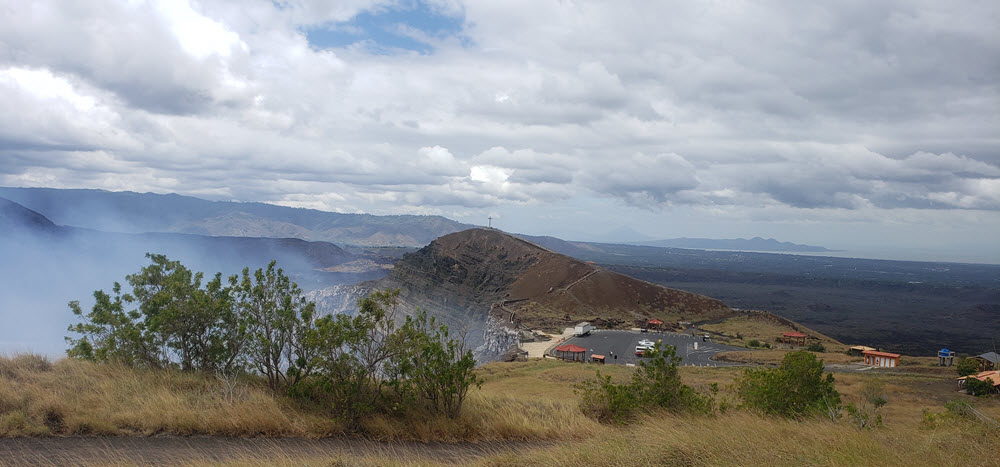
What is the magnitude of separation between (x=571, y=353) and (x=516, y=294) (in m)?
44.4

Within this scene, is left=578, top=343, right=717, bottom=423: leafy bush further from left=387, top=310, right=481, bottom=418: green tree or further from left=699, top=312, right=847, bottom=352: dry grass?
left=699, top=312, right=847, bottom=352: dry grass

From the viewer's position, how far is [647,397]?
985 cm

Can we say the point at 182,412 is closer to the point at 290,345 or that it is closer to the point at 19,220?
the point at 290,345

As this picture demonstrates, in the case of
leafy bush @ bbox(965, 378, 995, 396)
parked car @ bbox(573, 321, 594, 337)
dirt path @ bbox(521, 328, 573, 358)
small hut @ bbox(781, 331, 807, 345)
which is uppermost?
leafy bush @ bbox(965, 378, 995, 396)

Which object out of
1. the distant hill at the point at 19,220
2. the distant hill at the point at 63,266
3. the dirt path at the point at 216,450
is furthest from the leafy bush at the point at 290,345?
the distant hill at the point at 19,220

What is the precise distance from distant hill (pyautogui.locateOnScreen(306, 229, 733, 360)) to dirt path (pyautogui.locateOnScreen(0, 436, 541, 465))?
188 feet

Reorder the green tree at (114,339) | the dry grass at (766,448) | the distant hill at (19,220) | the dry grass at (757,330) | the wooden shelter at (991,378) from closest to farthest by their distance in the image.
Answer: the dry grass at (766,448) < the green tree at (114,339) < the wooden shelter at (991,378) < the dry grass at (757,330) < the distant hill at (19,220)

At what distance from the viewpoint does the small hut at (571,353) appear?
47531 mm

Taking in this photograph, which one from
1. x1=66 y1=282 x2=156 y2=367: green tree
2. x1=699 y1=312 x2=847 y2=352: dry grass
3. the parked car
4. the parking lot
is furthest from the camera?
x1=699 y1=312 x2=847 y2=352: dry grass

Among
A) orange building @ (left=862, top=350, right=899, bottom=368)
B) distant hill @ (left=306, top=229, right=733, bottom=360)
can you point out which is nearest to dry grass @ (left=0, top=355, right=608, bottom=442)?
orange building @ (left=862, top=350, right=899, bottom=368)

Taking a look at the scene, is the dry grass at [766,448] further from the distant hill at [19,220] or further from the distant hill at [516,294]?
the distant hill at [19,220]

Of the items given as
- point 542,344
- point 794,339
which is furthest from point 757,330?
point 542,344

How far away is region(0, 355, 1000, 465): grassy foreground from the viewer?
5.81 m

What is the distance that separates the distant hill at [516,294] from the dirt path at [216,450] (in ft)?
188
